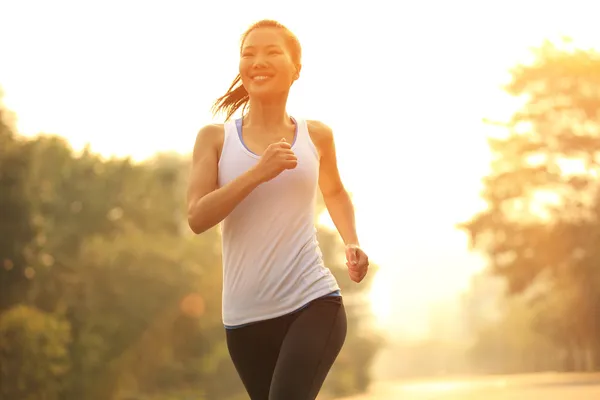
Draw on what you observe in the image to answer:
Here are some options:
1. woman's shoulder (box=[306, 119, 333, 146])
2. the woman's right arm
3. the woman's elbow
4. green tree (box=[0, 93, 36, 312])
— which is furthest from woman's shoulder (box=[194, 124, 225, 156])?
green tree (box=[0, 93, 36, 312])

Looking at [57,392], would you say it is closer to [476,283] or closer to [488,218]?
[488,218]

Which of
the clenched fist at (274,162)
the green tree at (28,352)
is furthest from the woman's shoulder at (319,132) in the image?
the green tree at (28,352)

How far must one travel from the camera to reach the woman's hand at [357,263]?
4.01m

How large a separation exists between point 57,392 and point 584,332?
60.1 feet

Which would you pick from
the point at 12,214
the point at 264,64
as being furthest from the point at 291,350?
the point at 12,214

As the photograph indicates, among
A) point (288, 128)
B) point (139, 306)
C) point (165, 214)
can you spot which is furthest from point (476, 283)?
point (288, 128)

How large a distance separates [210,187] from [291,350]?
685 millimetres

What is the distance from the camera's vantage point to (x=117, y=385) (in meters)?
37.0

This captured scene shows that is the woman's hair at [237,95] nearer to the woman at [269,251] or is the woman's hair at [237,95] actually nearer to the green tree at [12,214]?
the woman at [269,251]

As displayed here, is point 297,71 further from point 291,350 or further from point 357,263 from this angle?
point 291,350

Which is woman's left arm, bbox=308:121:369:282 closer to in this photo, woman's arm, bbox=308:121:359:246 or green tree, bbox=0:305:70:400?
woman's arm, bbox=308:121:359:246

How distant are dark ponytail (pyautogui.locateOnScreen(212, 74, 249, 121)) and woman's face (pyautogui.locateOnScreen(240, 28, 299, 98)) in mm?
330

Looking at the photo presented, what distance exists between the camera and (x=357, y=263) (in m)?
4.01

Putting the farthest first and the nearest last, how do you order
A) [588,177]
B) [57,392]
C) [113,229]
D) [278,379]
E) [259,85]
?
[113,229]
[588,177]
[57,392]
[259,85]
[278,379]
